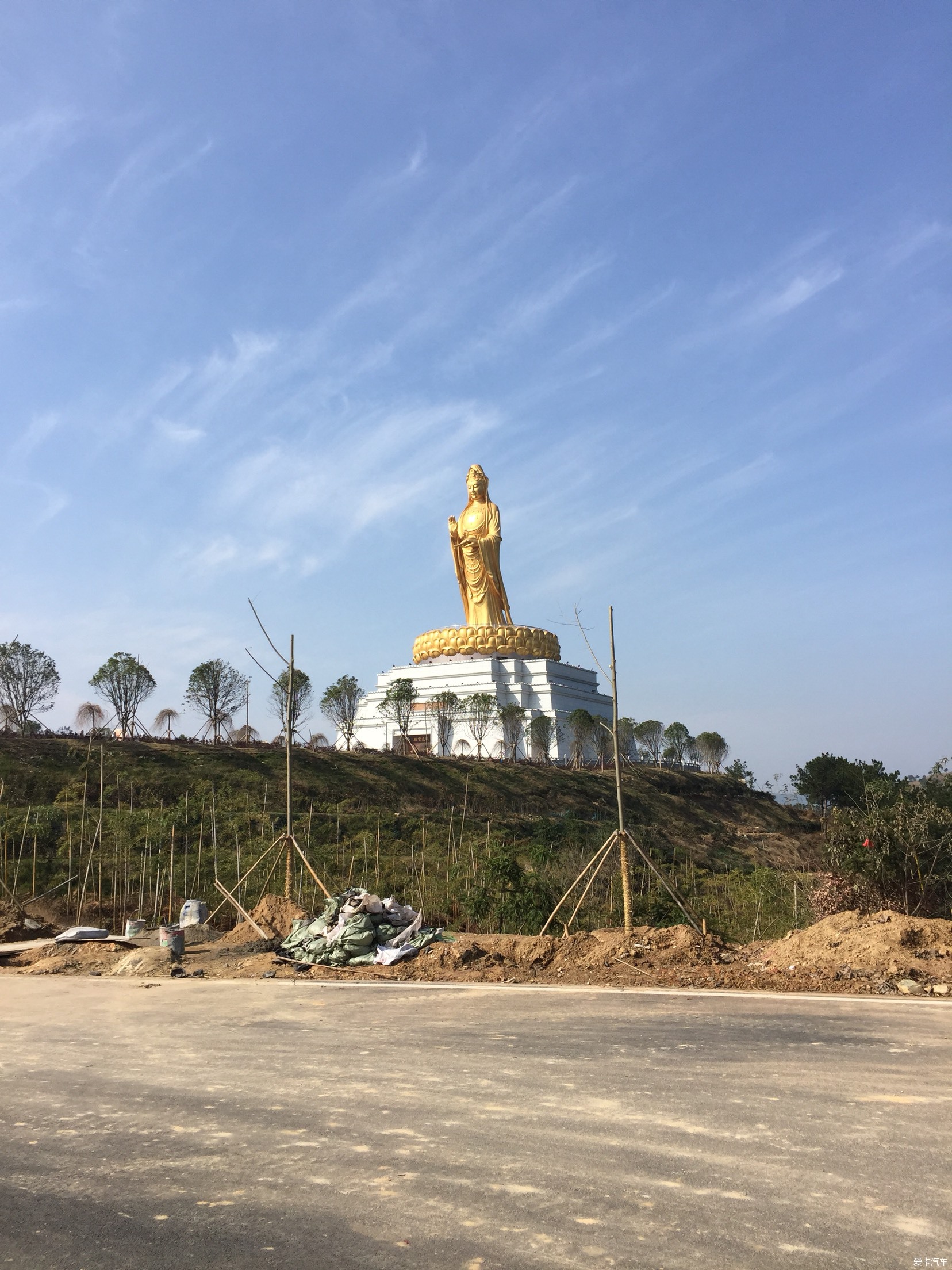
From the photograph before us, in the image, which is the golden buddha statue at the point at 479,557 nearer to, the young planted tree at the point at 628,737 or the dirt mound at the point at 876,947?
the young planted tree at the point at 628,737

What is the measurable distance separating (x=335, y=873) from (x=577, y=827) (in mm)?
8211

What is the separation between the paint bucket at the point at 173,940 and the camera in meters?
11.0

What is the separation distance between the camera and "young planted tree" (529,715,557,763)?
132ft

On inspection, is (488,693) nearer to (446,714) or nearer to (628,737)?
(446,714)

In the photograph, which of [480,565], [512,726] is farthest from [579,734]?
[480,565]

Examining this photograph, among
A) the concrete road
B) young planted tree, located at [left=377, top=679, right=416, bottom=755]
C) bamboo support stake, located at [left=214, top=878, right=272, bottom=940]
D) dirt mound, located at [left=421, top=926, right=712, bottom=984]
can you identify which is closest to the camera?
the concrete road

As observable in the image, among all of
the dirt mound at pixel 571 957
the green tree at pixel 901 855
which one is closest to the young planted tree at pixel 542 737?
the green tree at pixel 901 855

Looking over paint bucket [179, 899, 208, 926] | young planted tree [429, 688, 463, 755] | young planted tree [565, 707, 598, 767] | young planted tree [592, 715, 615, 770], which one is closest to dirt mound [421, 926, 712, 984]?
paint bucket [179, 899, 208, 926]

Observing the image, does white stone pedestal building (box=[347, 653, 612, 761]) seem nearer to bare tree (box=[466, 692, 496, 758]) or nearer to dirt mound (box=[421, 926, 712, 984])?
bare tree (box=[466, 692, 496, 758])

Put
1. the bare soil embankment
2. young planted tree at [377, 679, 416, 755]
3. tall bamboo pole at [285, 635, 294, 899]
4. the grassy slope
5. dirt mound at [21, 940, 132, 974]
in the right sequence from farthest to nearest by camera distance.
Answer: young planted tree at [377, 679, 416, 755]
the grassy slope
tall bamboo pole at [285, 635, 294, 899]
dirt mound at [21, 940, 132, 974]
the bare soil embankment

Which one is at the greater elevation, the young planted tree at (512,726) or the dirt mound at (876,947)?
the young planted tree at (512,726)

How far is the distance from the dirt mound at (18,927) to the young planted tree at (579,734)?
26.3 metres

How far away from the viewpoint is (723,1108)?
4.66 meters

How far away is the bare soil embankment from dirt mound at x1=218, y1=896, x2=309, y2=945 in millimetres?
872
